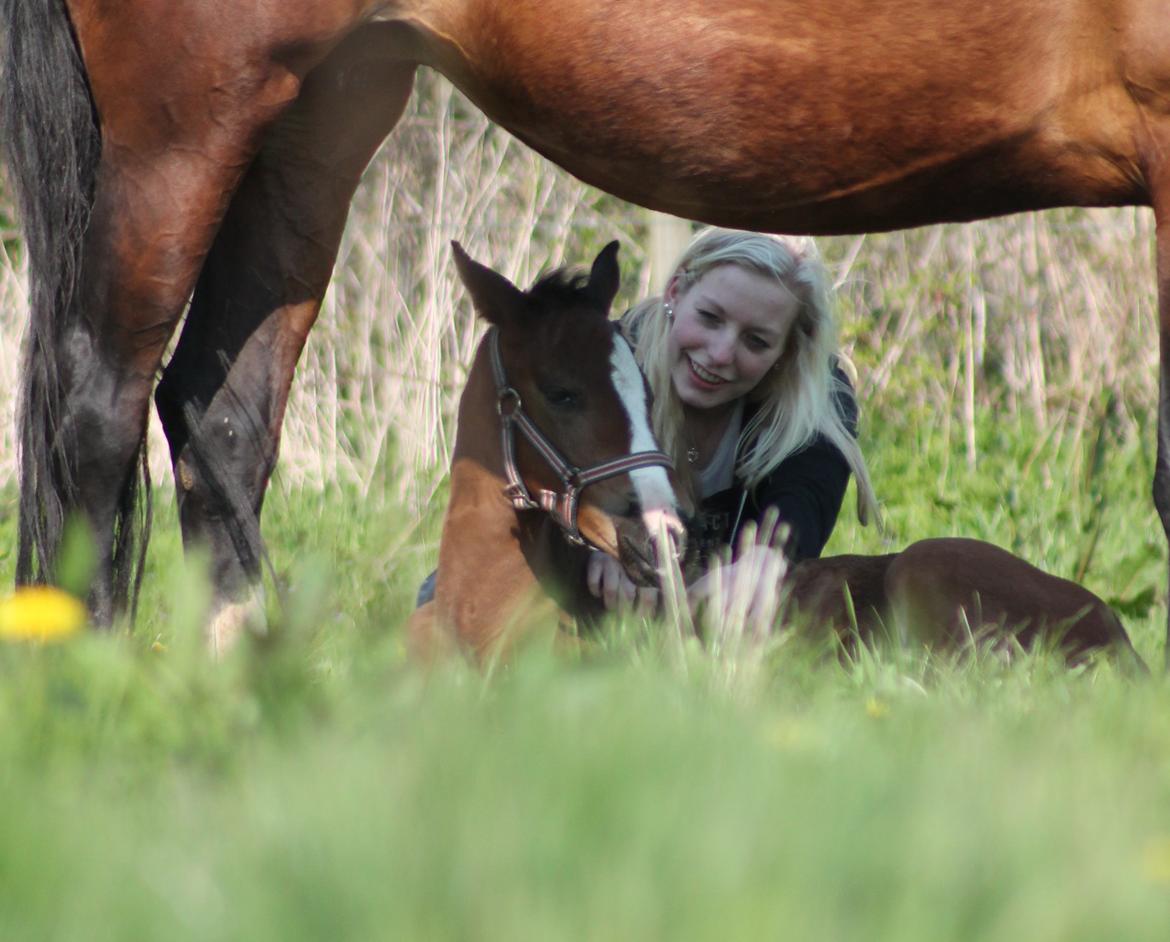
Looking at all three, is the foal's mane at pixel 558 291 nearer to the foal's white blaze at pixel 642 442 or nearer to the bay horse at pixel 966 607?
the foal's white blaze at pixel 642 442

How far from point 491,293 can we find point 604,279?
267mm

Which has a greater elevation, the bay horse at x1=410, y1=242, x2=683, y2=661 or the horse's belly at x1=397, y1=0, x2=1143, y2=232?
the horse's belly at x1=397, y1=0, x2=1143, y2=232

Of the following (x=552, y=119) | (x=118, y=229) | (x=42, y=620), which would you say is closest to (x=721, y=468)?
(x=552, y=119)

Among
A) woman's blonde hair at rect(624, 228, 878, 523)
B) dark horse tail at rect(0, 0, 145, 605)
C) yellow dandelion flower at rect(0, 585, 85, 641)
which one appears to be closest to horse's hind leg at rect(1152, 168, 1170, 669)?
woman's blonde hair at rect(624, 228, 878, 523)

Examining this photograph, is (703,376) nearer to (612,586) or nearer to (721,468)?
(721,468)

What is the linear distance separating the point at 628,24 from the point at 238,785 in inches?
65.3

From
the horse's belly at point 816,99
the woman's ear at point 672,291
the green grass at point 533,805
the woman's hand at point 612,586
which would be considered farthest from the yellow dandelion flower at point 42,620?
the woman's ear at point 672,291

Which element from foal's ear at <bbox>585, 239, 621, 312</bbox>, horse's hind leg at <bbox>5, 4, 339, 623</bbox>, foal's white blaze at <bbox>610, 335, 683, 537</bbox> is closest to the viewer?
horse's hind leg at <bbox>5, 4, 339, 623</bbox>

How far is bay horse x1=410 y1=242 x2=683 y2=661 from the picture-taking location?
3.04 m

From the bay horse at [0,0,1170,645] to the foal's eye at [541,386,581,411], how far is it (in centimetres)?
47

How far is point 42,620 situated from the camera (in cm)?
166

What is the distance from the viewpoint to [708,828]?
1175 millimetres

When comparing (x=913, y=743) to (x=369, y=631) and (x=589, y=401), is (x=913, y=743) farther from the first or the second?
(x=589, y=401)

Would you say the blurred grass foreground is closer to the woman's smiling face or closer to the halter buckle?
the halter buckle
